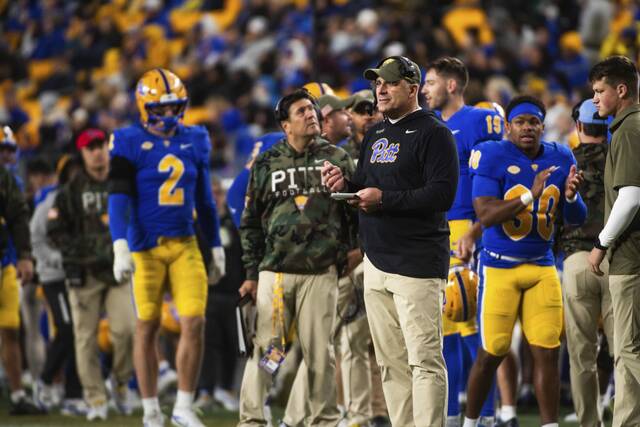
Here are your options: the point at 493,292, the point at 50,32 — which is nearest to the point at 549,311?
the point at 493,292

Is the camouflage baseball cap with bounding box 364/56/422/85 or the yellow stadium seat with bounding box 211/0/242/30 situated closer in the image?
the camouflage baseball cap with bounding box 364/56/422/85

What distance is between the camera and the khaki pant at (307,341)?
284 inches

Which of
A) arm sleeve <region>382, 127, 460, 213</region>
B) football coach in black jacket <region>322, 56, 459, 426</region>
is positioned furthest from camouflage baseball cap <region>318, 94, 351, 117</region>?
arm sleeve <region>382, 127, 460, 213</region>

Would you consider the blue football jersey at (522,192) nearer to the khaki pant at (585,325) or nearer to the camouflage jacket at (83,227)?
the khaki pant at (585,325)

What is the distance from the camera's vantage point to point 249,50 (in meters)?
19.2

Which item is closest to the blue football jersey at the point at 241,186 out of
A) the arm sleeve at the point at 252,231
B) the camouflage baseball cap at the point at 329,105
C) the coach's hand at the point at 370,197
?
the camouflage baseball cap at the point at 329,105

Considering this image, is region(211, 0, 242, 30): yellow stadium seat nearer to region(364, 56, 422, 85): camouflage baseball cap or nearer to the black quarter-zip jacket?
region(364, 56, 422, 85): camouflage baseball cap

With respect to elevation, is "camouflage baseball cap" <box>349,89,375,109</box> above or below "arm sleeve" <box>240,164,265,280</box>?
above

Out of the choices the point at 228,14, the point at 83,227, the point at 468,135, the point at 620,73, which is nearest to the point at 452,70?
the point at 468,135

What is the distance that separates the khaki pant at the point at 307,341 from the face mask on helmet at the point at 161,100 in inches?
62.4

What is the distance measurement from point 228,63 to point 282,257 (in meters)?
12.1

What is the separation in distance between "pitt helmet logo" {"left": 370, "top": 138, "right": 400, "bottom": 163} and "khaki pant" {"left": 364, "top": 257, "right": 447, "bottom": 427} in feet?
1.81

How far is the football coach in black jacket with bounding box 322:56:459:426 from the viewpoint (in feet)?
20.4

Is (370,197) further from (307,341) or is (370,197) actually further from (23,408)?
(23,408)
